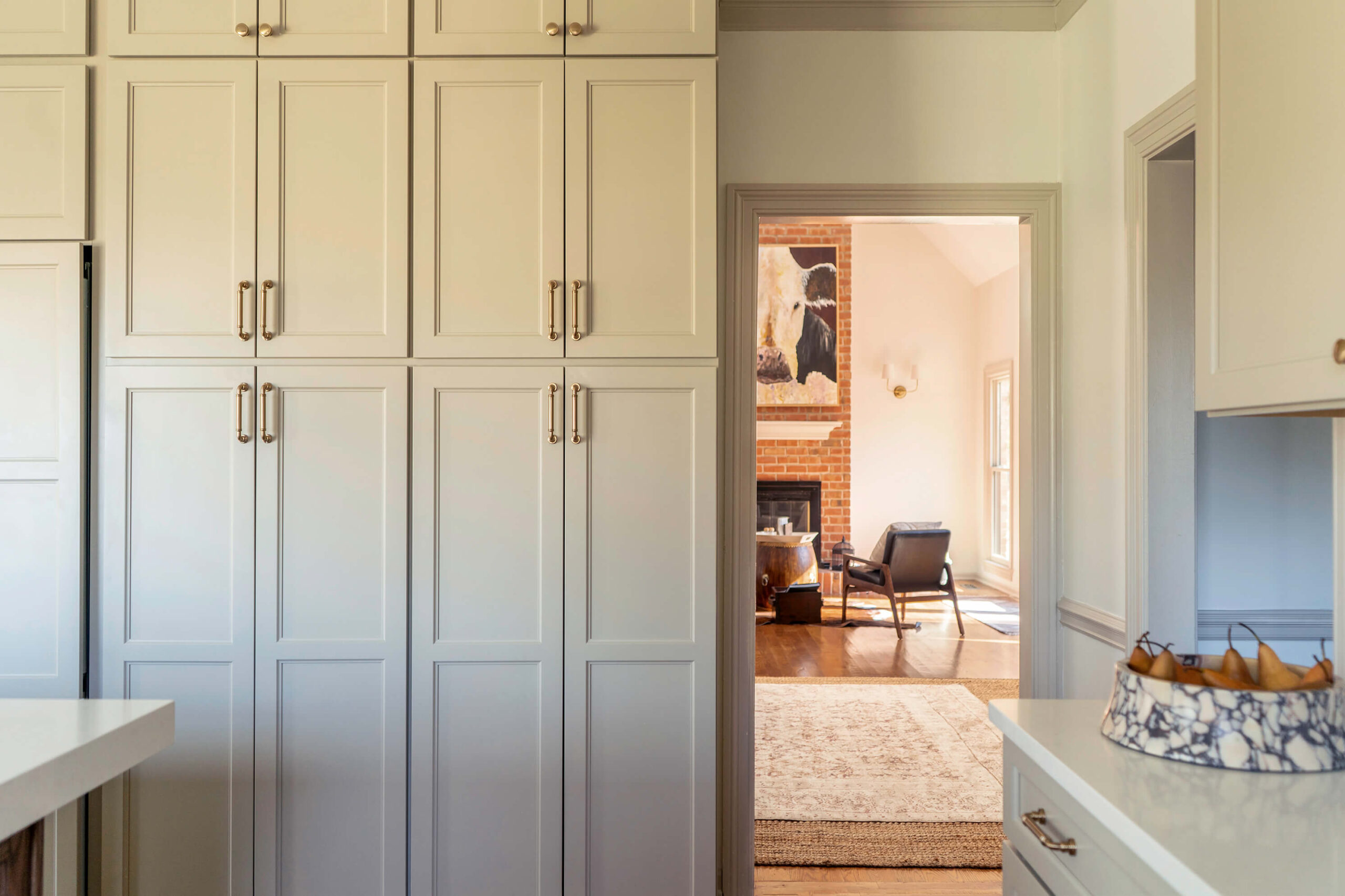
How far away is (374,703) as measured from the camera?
212 cm

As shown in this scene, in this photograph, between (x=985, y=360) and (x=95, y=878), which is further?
(x=985, y=360)

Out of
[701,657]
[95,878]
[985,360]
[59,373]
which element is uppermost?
[985,360]

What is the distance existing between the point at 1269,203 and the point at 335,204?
200cm

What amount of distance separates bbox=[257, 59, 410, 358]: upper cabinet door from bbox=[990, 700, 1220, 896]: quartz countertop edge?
1631 mm

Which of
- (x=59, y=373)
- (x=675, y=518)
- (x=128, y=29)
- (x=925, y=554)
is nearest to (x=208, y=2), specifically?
(x=128, y=29)

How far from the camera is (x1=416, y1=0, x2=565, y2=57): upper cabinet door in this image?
2.12 meters

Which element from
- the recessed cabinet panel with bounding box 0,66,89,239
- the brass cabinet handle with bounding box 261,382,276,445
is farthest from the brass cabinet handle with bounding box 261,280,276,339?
the recessed cabinet panel with bounding box 0,66,89,239

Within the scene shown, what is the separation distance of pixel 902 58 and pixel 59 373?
2.58m

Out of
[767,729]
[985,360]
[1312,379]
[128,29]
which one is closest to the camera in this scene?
[1312,379]

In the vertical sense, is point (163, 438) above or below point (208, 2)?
below

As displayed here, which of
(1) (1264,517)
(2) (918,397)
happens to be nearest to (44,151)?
(1) (1264,517)

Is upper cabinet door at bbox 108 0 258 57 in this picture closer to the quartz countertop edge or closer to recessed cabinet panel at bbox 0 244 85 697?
recessed cabinet panel at bbox 0 244 85 697

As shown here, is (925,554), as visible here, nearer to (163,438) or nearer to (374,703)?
(374,703)

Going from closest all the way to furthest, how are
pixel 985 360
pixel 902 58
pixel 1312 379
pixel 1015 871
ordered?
pixel 1312 379 < pixel 1015 871 < pixel 902 58 < pixel 985 360
